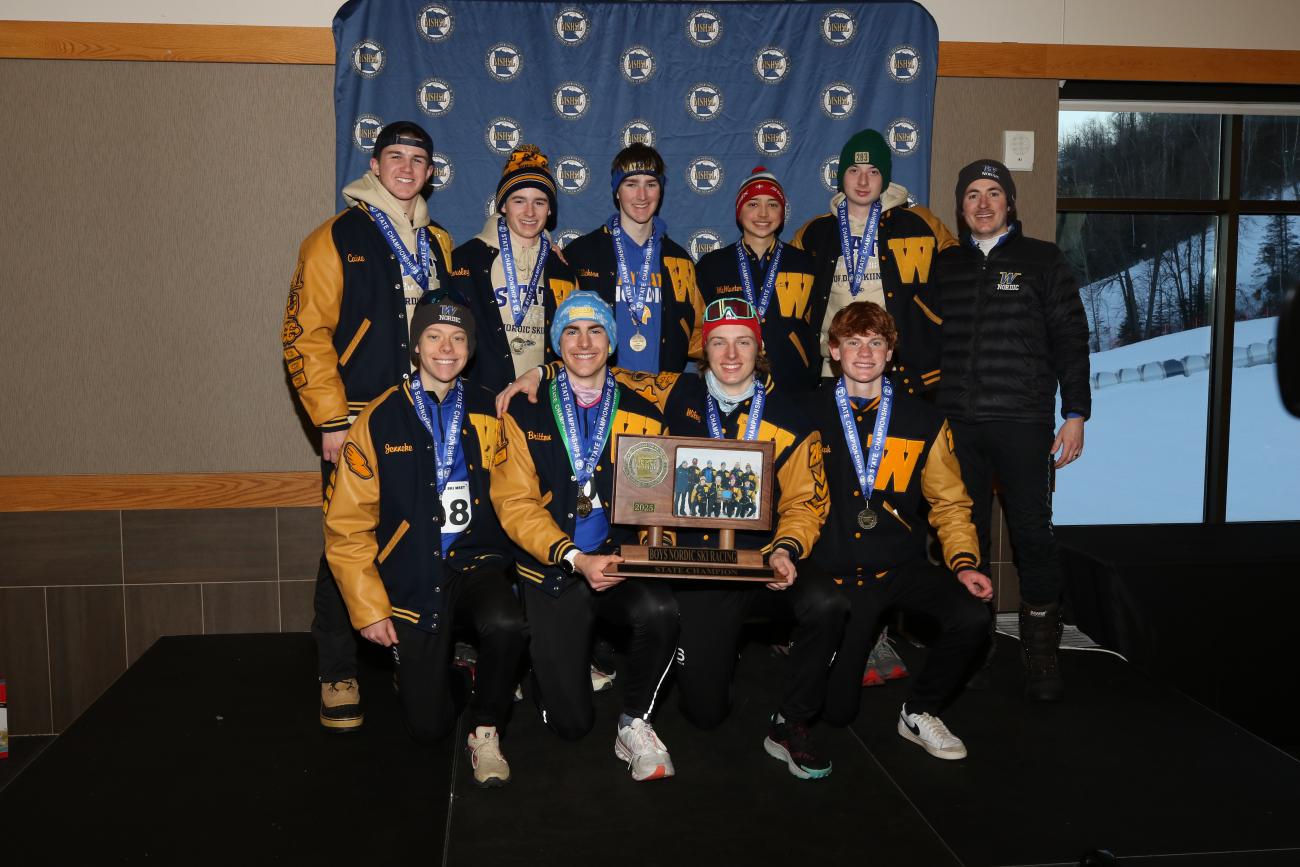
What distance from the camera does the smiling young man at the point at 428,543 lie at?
9.87 feet

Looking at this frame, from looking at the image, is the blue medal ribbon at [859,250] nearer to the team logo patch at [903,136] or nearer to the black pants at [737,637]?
the team logo patch at [903,136]

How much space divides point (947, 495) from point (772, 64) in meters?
2.28

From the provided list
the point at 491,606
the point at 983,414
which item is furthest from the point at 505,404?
the point at 983,414

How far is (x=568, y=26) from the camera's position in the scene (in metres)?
4.41

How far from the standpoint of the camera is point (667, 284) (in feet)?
12.7

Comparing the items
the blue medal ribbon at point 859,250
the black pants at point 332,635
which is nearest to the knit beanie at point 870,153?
the blue medal ribbon at point 859,250

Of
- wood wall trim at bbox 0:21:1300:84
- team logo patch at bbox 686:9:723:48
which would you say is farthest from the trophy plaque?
wood wall trim at bbox 0:21:1300:84

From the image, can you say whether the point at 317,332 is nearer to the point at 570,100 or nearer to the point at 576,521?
the point at 576,521

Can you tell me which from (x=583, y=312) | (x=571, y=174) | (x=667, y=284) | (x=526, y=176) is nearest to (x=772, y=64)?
(x=571, y=174)

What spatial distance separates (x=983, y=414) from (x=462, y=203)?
2.43 metres

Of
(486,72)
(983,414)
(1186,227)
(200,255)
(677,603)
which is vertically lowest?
(677,603)

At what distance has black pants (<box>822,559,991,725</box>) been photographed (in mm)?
3156

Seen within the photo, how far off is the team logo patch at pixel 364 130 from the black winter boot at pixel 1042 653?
3383mm

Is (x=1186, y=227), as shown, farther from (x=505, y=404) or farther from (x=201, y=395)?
(x=201, y=395)
